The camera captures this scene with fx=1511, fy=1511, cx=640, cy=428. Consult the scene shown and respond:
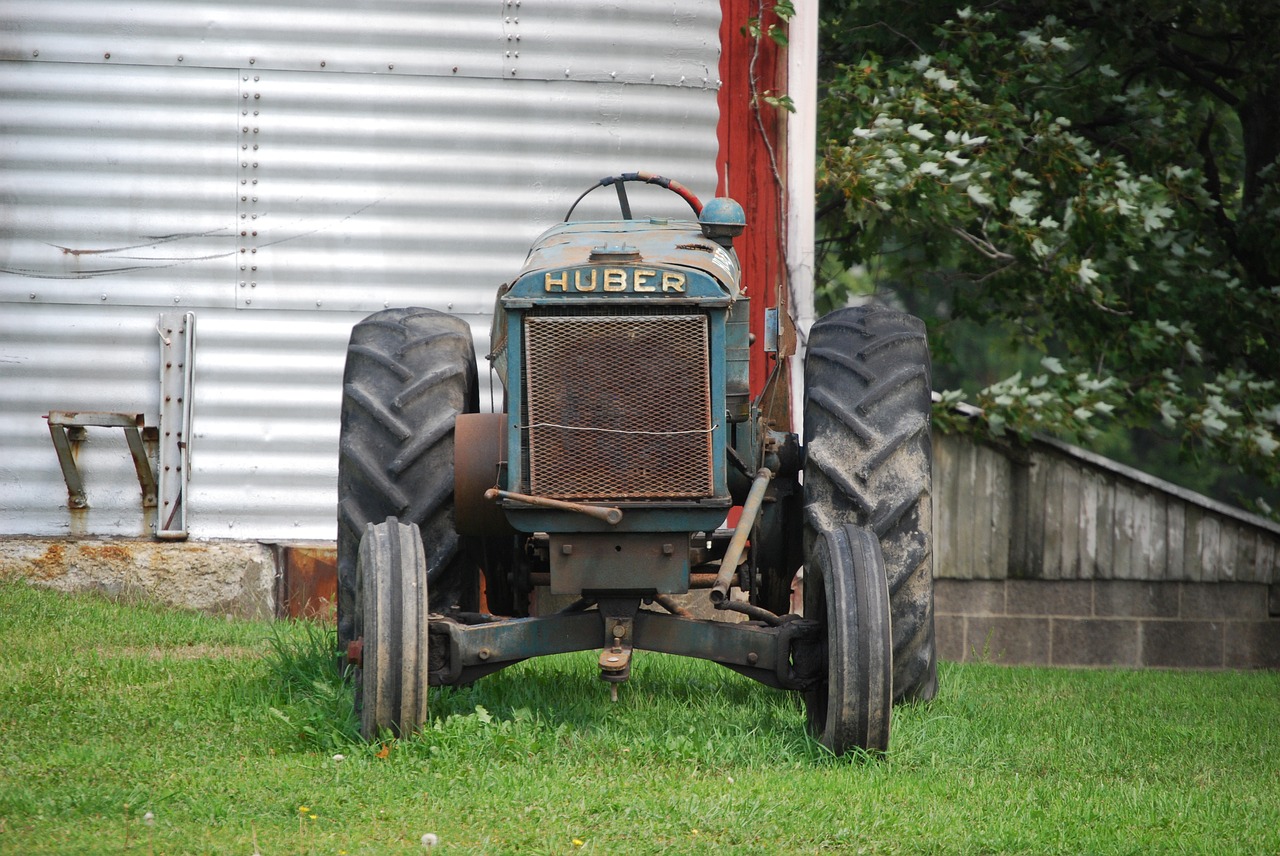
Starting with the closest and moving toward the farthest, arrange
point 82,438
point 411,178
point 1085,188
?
point 82,438 → point 411,178 → point 1085,188

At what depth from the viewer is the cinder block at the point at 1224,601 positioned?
375 inches

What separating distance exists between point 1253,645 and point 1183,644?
1.41ft

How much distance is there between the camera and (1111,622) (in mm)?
9586

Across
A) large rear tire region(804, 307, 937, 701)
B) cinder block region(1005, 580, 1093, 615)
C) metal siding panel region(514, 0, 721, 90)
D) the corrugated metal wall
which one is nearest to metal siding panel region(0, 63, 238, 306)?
the corrugated metal wall

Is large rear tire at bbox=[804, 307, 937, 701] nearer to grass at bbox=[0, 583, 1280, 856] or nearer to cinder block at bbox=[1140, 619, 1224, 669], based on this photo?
grass at bbox=[0, 583, 1280, 856]

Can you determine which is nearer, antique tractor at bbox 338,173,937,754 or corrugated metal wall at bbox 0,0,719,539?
antique tractor at bbox 338,173,937,754

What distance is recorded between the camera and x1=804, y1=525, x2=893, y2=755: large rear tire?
4559mm

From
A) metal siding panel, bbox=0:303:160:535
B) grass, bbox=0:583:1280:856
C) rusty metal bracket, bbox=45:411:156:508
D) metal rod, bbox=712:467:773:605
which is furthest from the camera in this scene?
metal siding panel, bbox=0:303:160:535

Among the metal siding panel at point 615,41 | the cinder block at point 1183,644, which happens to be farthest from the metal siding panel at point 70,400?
the cinder block at point 1183,644

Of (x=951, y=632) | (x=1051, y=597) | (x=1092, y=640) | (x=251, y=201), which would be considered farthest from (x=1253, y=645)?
(x=251, y=201)

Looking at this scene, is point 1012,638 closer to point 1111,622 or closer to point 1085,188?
point 1111,622

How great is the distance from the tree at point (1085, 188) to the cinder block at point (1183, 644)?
104 centimetres

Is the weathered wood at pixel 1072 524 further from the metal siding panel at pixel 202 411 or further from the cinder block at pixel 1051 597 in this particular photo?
the metal siding panel at pixel 202 411

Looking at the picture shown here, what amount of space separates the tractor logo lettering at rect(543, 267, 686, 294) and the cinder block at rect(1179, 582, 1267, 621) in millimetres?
6070
